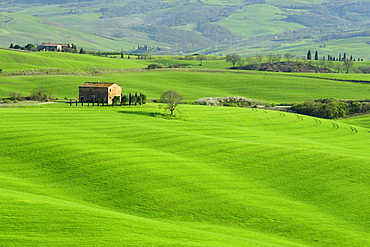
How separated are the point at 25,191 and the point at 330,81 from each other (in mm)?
156196

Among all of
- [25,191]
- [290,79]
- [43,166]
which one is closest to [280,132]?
[43,166]

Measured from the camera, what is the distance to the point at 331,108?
453 feet

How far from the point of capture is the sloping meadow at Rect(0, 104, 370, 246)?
45.6 m

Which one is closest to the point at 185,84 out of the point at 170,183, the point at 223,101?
the point at 223,101

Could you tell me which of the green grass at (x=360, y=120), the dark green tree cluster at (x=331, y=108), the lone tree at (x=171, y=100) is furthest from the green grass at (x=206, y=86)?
the lone tree at (x=171, y=100)

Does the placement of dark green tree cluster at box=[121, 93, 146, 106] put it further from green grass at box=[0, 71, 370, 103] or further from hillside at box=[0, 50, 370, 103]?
hillside at box=[0, 50, 370, 103]

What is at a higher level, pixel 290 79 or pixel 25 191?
pixel 290 79

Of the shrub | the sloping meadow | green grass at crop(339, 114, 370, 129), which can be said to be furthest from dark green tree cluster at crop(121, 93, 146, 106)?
green grass at crop(339, 114, 370, 129)

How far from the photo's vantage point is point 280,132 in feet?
336

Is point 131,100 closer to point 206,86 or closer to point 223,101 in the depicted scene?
point 223,101

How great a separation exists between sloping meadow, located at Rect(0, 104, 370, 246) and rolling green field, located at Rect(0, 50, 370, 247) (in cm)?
14

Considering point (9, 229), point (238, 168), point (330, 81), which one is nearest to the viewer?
point (9, 229)

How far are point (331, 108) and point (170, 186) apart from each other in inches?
3471

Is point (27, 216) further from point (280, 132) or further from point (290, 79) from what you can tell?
point (290, 79)
